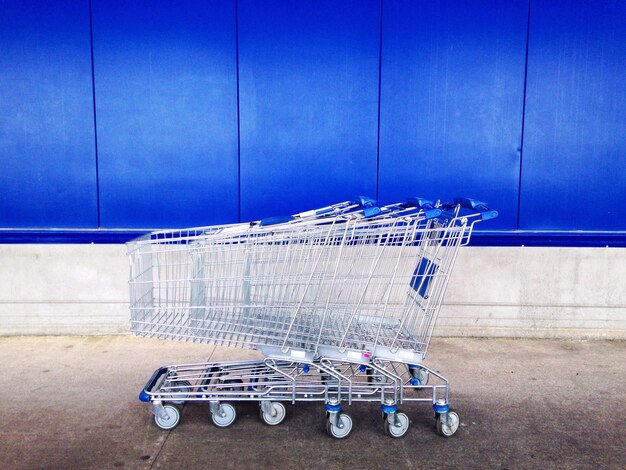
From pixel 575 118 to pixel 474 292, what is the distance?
1990mm

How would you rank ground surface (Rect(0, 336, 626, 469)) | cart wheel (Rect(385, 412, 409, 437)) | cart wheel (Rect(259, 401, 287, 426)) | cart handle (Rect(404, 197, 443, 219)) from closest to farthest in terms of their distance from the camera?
ground surface (Rect(0, 336, 626, 469)) → cart handle (Rect(404, 197, 443, 219)) → cart wheel (Rect(385, 412, 409, 437)) → cart wheel (Rect(259, 401, 287, 426))

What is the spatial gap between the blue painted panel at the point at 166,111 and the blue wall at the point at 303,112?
14mm

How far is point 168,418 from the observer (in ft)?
12.1

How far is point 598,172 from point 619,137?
398mm

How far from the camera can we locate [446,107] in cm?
567

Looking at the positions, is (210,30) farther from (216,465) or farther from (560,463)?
(560,463)

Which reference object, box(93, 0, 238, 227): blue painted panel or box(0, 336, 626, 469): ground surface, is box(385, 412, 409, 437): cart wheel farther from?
box(93, 0, 238, 227): blue painted panel

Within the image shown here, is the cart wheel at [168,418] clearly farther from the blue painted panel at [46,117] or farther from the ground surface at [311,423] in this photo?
the blue painted panel at [46,117]

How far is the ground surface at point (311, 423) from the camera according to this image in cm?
339

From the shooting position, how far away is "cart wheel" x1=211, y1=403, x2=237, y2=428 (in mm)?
3721

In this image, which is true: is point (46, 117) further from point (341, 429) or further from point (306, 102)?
point (341, 429)

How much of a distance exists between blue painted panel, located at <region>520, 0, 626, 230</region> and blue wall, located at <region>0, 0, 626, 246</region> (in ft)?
0.05

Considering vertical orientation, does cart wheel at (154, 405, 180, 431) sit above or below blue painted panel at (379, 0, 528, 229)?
below

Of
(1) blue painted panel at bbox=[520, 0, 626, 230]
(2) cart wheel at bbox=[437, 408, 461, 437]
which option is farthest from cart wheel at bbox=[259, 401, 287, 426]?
(1) blue painted panel at bbox=[520, 0, 626, 230]
